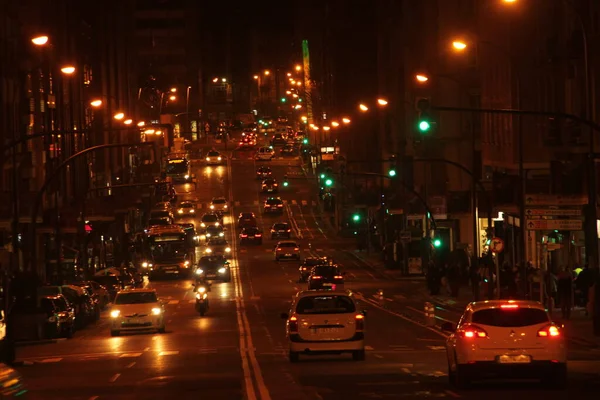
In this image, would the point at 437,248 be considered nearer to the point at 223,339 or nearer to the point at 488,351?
the point at 223,339

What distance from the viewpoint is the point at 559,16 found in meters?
49.2

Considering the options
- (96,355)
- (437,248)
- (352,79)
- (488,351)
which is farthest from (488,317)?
(352,79)

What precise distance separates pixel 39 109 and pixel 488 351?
54664mm

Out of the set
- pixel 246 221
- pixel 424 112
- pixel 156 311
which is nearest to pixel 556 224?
pixel 424 112

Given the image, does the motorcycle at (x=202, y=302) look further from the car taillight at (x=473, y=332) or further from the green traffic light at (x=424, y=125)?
the car taillight at (x=473, y=332)

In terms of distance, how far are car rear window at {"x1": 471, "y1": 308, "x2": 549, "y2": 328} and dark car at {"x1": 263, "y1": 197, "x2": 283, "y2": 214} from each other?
307ft

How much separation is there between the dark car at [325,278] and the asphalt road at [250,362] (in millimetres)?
1499

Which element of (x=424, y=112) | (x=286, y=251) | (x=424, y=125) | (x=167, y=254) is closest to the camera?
(x=424, y=112)

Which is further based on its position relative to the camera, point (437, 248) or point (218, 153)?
point (218, 153)

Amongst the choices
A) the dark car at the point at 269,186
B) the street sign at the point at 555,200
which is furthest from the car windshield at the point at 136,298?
the dark car at the point at 269,186

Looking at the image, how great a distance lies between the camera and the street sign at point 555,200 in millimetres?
42125

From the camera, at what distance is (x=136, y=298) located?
4122cm

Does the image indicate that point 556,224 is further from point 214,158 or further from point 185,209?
point 214,158

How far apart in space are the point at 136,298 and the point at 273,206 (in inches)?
2901
